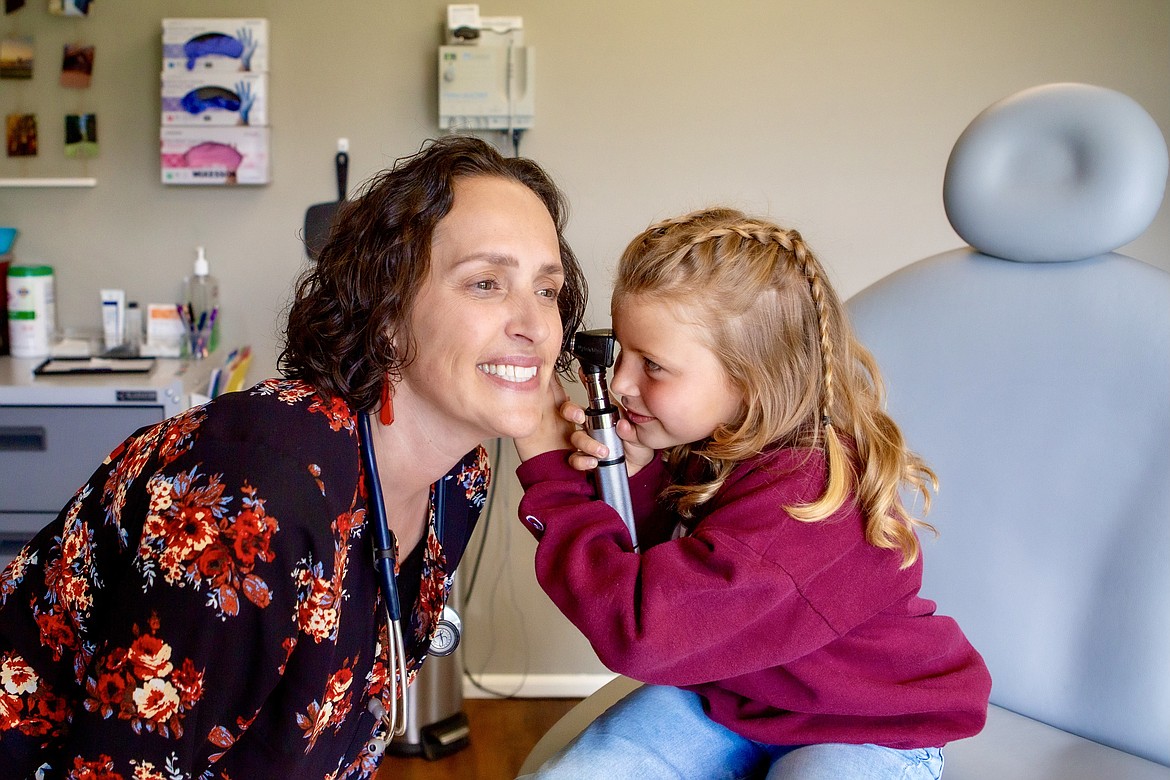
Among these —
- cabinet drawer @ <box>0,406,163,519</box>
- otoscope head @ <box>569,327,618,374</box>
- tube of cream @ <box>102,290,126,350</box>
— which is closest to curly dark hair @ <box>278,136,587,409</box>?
otoscope head @ <box>569,327,618,374</box>

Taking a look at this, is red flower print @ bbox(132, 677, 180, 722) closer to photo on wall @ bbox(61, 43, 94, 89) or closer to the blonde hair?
the blonde hair

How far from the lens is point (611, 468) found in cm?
113

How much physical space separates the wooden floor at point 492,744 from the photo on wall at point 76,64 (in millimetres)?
1628

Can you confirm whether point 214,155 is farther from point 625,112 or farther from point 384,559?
point 384,559

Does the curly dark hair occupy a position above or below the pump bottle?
above

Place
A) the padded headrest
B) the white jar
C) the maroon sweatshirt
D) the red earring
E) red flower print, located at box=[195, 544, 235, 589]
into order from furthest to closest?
the white jar → the padded headrest → the red earring → the maroon sweatshirt → red flower print, located at box=[195, 544, 235, 589]

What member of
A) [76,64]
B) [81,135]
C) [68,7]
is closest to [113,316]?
[81,135]

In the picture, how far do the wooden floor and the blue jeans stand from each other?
1.16m

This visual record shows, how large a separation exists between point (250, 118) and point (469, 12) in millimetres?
526

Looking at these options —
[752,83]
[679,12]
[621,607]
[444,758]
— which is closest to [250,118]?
[679,12]

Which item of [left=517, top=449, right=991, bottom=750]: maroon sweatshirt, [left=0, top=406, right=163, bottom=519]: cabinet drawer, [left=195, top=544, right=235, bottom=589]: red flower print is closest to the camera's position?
[left=195, top=544, right=235, bottom=589]: red flower print

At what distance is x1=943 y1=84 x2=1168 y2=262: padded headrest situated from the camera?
122cm

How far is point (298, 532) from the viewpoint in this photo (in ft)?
3.06

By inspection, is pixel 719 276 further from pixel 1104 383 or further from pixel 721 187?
pixel 721 187
